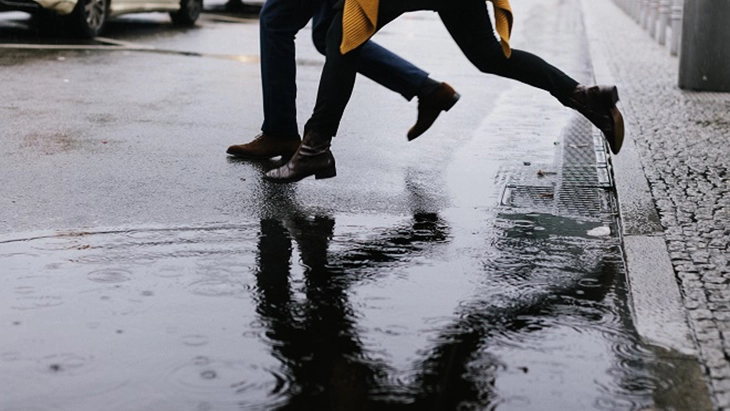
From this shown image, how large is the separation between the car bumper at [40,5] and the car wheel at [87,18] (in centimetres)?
14

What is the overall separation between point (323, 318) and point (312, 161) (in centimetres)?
207

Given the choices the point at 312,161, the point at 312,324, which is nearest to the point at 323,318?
the point at 312,324

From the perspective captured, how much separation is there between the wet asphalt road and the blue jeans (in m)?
0.32

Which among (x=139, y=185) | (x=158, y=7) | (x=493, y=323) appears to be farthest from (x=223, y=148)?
(x=158, y=7)

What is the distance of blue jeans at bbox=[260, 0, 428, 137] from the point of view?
6602 mm

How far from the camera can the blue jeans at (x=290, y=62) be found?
6.60 m

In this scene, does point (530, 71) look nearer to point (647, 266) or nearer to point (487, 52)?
point (487, 52)

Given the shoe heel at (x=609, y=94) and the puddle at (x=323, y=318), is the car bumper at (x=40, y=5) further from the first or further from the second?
the puddle at (x=323, y=318)

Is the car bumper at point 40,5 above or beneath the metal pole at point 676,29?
above

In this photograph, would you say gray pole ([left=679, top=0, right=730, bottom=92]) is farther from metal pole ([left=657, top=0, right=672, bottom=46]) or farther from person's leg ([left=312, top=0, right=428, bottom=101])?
metal pole ([left=657, top=0, right=672, bottom=46])

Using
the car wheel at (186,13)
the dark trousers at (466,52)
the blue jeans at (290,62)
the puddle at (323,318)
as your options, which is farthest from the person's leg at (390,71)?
the car wheel at (186,13)

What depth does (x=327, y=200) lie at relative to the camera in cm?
590

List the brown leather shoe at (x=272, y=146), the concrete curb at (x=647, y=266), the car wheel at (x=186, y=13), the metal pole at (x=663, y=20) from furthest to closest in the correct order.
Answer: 1. the car wheel at (x=186, y=13)
2. the metal pole at (x=663, y=20)
3. the brown leather shoe at (x=272, y=146)
4. the concrete curb at (x=647, y=266)

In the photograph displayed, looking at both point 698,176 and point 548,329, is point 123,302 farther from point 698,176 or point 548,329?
point 698,176
